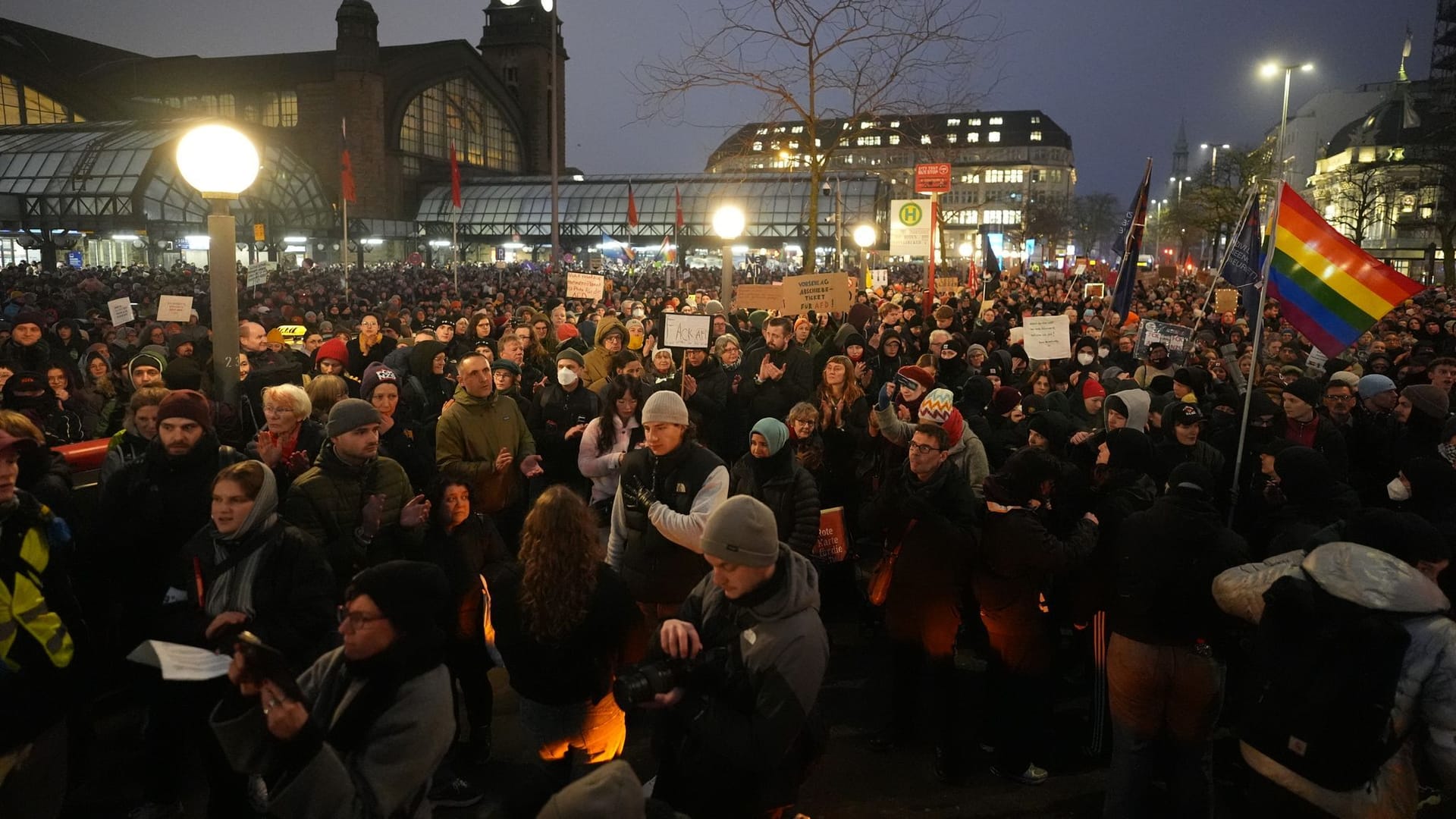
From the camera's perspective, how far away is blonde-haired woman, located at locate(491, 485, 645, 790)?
344 centimetres

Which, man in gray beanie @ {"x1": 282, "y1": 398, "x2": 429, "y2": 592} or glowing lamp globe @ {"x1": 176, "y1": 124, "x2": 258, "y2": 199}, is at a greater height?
glowing lamp globe @ {"x1": 176, "y1": 124, "x2": 258, "y2": 199}

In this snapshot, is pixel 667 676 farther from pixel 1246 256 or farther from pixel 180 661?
pixel 1246 256

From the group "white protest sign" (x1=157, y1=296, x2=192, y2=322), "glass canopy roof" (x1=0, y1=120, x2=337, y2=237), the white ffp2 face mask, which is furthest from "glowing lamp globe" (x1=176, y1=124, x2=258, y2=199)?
"glass canopy roof" (x1=0, y1=120, x2=337, y2=237)

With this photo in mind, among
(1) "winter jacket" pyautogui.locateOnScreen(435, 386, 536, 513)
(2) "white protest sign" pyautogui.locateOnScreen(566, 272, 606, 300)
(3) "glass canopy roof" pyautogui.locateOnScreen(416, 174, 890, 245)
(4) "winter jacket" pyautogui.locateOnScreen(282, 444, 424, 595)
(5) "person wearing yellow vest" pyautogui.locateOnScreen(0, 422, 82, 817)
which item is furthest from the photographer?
(3) "glass canopy roof" pyautogui.locateOnScreen(416, 174, 890, 245)

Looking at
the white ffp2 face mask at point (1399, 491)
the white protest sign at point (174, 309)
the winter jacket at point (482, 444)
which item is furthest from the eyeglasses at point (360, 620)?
the white protest sign at point (174, 309)

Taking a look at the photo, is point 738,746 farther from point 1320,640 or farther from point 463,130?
point 463,130

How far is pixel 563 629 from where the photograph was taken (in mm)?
3430

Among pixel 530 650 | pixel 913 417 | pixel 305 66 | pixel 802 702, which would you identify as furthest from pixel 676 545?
pixel 305 66

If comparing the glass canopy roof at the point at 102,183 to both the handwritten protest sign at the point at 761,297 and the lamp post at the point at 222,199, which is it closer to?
the handwritten protest sign at the point at 761,297

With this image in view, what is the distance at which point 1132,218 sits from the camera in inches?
489

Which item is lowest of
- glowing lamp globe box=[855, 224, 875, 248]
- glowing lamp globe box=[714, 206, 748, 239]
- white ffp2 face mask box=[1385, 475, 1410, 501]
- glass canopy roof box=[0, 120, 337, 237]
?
white ffp2 face mask box=[1385, 475, 1410, 501]

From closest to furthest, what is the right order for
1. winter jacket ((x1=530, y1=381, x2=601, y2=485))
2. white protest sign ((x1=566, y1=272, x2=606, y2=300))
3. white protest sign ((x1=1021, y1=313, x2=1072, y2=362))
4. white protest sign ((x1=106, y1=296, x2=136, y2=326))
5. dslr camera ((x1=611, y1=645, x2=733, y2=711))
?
1. dslr camera ((x1=611, y1=645, x2=733, y2=711))
2. winter jacket ((x1=530, y1=381, x2=601, y2=485))
3. white protest sign ((x1=1021, y1=313, x2=1072, y2=362))
4. white protest sign ((x1=106, y1=296, x2=136, y2=326))
5. white protest sign ((x1=566, y1=272, x2=606, y2=300))

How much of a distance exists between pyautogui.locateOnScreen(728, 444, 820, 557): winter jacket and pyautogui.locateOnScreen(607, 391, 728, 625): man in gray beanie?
0.40m

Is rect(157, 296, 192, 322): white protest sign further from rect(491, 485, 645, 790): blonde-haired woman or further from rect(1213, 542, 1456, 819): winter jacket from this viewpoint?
rect(1213, 542, 1456, 819): winter jacket
